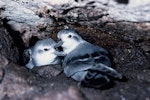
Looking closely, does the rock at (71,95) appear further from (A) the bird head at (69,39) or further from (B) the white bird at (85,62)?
(A) the bird head at (69,39)

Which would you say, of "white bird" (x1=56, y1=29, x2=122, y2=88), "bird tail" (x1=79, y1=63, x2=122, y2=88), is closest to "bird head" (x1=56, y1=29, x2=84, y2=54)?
"white bird" (x1=56, y1=29, x2=122, y2=88)

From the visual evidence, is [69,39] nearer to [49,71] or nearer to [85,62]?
[49,71]

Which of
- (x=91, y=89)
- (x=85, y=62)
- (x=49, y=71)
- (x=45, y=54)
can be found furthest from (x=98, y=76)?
(x=45, y=54)

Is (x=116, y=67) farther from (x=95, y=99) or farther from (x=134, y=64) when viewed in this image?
(x=95, y=99)

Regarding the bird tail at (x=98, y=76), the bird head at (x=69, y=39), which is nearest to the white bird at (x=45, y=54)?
the bird head at (x=69, y=39)

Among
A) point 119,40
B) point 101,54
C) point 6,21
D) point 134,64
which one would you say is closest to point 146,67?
point 134,64

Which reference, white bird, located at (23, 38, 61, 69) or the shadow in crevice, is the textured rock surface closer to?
the shadow in crevice
